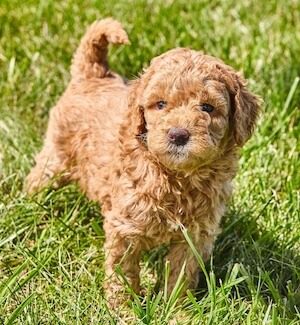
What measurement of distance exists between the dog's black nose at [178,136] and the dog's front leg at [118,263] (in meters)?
0.76

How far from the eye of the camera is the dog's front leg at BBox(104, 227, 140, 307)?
464 cm

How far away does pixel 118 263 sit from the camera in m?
4.66

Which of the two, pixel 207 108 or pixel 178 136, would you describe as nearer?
pixel 178 136

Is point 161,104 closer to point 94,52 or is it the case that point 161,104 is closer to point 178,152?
point 178,152

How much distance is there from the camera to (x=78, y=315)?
4.20 metres

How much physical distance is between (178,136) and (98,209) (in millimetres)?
1395

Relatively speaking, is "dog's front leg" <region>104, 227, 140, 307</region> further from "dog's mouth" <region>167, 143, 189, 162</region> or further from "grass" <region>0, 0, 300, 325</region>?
"dog's mouth" <region>167, 143, 189, 162</region>

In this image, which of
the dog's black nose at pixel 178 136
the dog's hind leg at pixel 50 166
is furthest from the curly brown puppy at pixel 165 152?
the dog's hind leg at pixel 50 166

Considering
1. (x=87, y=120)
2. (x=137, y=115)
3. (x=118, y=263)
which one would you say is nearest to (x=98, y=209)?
(x=87, y=120)

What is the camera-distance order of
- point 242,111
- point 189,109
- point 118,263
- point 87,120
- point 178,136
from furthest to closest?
point 87,120 → point 118,263 → point 242,111 → point 189,109 → point 178,136

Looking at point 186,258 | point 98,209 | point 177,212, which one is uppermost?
point 177,212

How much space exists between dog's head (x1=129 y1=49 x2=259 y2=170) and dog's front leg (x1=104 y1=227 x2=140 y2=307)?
0.56m

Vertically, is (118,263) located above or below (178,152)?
below

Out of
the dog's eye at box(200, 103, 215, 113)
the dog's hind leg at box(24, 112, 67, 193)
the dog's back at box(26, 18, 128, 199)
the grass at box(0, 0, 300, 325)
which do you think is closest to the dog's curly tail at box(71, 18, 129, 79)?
the dog's back at box(26, 18, 128, 199)
